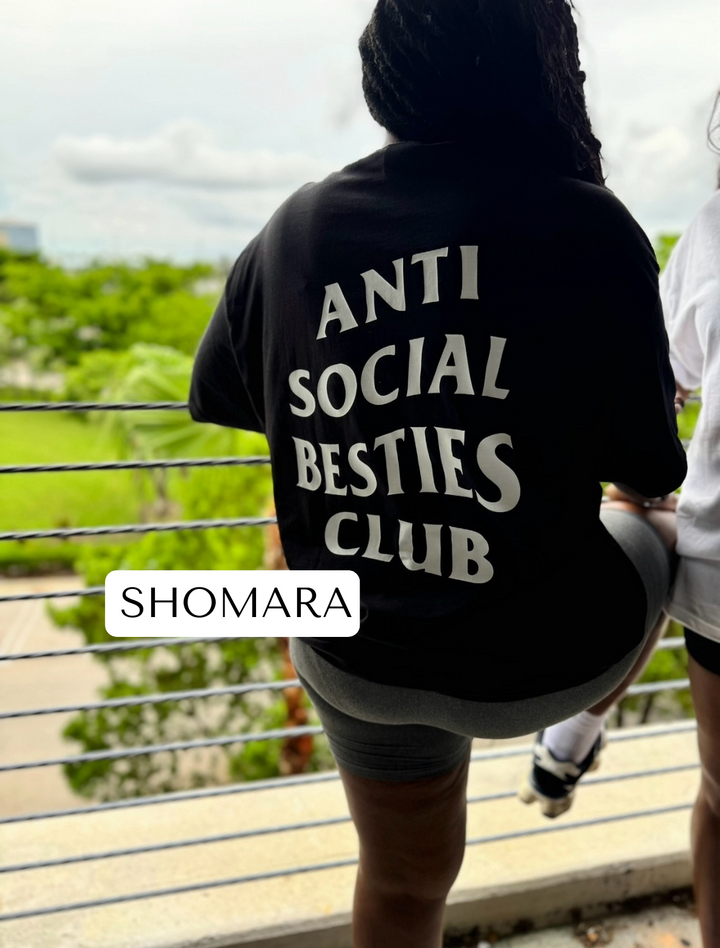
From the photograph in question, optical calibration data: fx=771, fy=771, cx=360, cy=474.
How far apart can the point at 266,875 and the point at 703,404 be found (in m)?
1.05

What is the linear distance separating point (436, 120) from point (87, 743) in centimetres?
517

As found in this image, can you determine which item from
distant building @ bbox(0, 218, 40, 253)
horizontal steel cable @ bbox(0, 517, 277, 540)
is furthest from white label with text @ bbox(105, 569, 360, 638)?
distant building @ bbox(0, 218, 40, 253)

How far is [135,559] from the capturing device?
548 cm

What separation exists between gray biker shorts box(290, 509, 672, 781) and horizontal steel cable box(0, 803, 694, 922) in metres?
0.59

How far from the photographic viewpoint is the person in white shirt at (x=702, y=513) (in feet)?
Answer: 2.74

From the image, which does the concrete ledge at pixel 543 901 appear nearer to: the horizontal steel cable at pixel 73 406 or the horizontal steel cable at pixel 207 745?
the horizontal steel cable at pixel 207 745

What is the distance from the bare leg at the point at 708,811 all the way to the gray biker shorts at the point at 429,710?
154 millimetres

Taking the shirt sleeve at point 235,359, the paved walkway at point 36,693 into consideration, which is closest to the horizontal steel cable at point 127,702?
the shirt sleeve at point 235,359

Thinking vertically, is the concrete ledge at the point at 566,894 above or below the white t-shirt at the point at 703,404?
below

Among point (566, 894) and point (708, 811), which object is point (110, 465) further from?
point (566, 894)

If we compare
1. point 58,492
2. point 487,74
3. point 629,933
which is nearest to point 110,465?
point 487,74

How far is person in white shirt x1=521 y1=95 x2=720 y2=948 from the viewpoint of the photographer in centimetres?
84

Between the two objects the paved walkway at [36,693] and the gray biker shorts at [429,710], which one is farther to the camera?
the paved walkway at [36,693]

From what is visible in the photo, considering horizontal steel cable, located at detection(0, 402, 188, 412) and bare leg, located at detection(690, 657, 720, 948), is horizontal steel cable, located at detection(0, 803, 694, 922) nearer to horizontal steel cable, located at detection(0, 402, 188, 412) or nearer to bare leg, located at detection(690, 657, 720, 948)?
bare leg, located at detection(690, 657, 720, 948)
